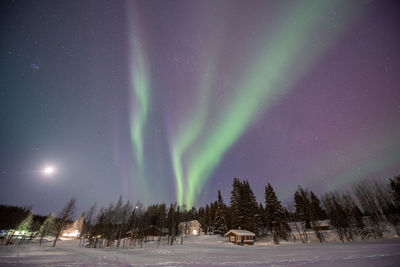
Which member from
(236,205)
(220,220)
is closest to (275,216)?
(236,205)

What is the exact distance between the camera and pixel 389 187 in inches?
1956

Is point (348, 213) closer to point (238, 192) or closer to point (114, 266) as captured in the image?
point (238, 192)

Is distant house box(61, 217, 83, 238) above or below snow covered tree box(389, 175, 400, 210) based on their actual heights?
below

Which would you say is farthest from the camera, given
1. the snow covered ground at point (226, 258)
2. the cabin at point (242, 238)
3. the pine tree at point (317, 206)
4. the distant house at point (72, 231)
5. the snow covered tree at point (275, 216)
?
the distant house at point (72, 231)

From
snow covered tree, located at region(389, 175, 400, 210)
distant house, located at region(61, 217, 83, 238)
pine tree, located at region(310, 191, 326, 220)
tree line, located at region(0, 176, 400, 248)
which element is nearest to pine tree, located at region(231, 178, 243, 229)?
tree line, located at region(0, 176, 400, 248)

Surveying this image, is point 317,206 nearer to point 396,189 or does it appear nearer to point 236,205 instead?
point 396,189

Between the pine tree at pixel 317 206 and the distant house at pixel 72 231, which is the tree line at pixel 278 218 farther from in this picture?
the distant house at pixel 72 231

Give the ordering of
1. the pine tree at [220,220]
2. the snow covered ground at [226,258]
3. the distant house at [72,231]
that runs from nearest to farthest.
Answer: the snow covered ground at [226,258] < the pine tree at [220,220] < the distant house at [72,231]

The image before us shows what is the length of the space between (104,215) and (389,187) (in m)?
91.1

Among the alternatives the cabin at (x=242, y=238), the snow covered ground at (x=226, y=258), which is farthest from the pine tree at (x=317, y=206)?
the snow covered ground at (x=226, y=258)

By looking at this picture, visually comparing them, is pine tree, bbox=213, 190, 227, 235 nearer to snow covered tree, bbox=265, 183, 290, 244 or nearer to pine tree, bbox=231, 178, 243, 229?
pine tree, bbox=231, 178, 243, 229

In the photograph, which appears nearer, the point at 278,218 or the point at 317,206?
the point at 278,218

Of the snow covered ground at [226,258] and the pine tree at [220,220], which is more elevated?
the pine tree at [220,220]

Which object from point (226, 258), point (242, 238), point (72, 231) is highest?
point (72, 231)
